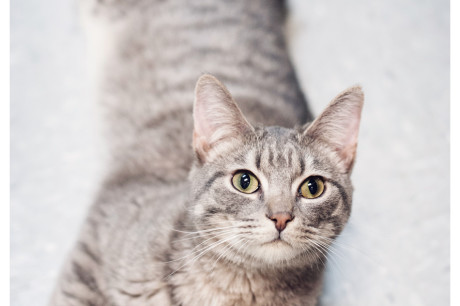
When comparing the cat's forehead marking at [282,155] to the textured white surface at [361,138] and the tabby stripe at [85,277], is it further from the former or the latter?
the tabby stripe at [85,277]

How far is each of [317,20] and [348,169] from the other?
→ 46.7 inches

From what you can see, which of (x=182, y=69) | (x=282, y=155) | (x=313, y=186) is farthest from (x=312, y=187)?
(x=182, y=69)

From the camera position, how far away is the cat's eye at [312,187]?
3.66ft

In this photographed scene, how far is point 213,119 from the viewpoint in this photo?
3.98 ft

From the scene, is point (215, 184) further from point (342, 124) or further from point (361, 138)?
point (361, 138)

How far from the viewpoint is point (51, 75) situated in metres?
2.08

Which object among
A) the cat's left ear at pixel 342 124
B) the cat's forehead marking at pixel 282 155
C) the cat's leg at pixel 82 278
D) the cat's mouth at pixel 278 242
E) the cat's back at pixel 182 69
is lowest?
the cat's leg at pixel 82 278

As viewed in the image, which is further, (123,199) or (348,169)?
(123,199)

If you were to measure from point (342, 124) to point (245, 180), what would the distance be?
313mm

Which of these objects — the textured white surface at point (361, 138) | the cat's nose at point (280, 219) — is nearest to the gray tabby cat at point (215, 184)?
the cat's nose at point (280, 219)

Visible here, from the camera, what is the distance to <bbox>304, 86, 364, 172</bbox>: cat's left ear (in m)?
1.17

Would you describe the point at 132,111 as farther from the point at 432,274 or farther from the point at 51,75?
the point at 432,274

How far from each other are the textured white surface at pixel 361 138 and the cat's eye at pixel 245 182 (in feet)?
1.49
